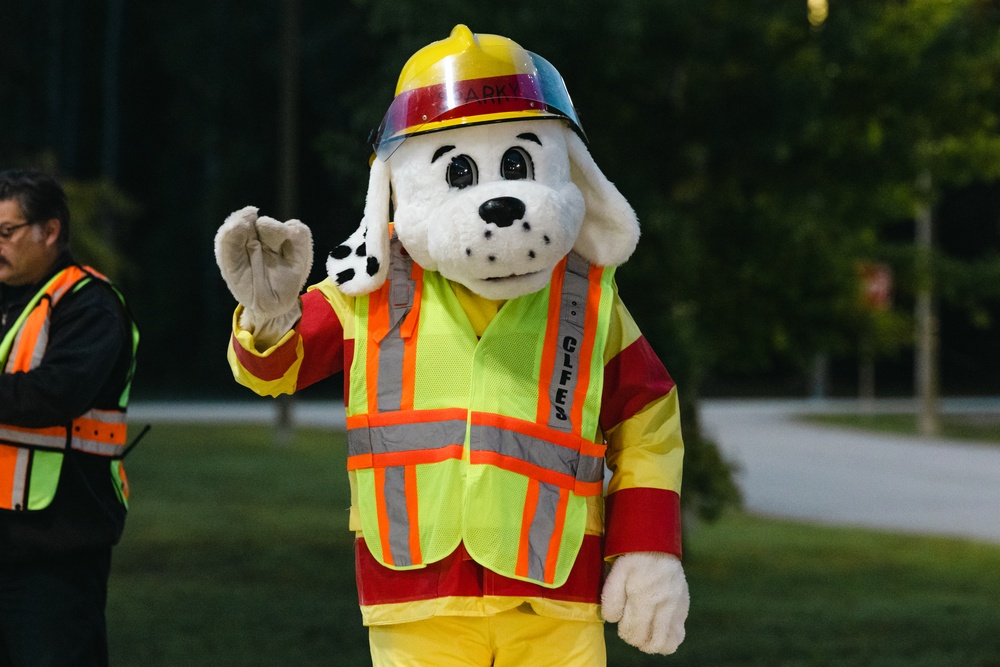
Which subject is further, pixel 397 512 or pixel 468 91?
pixel 468 91

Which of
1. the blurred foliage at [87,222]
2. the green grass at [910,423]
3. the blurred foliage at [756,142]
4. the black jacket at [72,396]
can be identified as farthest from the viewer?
the green grass at [910,423]

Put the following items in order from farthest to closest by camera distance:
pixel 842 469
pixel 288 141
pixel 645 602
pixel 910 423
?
pixel 910 423, pixel 288 141, pixel 842 469, pixel 645 602

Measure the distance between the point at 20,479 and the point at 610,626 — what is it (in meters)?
4.62

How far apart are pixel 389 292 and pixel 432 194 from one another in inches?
9.3

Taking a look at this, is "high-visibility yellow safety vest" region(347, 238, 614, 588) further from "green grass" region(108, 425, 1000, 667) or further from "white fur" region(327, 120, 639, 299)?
"green grass" region(108, 425, 1000, 667)

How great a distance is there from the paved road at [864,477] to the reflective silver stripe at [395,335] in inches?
238

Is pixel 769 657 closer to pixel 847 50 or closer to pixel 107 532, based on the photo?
pixel 847 50

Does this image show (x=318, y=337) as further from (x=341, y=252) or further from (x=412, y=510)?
(x=412, y=510)

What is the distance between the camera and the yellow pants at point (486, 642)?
3.32 meters

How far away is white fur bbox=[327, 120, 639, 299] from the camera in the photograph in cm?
328

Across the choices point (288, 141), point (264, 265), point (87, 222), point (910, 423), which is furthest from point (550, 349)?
point (910, 423)

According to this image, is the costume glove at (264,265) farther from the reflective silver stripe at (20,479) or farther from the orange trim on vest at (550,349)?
the reflective silver stripe at (20,479)

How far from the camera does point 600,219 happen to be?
360cm

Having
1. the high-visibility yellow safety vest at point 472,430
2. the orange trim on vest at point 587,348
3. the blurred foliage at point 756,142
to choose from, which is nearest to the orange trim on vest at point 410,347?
the high-visibility yellow safety vest at point 472,430
